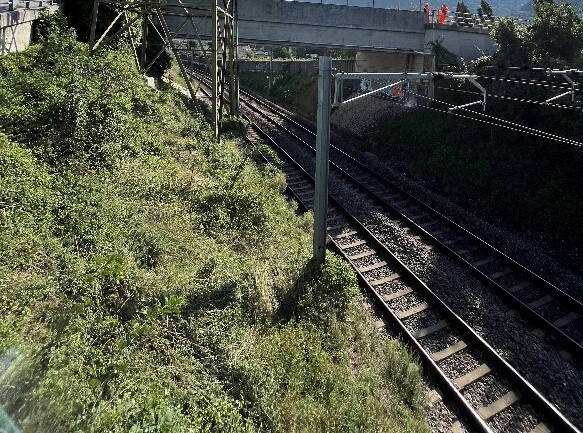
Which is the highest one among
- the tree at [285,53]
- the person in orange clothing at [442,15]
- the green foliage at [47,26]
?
the person in orange clothing at [442,15]

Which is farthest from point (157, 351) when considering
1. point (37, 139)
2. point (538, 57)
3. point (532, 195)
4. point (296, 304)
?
point (538, 57)

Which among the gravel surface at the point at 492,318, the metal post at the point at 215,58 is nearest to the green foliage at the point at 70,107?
the metal post at the point at 215,58

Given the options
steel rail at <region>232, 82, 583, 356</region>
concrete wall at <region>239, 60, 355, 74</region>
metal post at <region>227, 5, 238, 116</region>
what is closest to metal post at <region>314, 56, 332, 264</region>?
steel rail at <region>232, 82, 583, 356</region>

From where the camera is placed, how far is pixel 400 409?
22.6 ft

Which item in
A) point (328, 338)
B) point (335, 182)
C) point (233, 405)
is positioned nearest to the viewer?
point (233, 405)

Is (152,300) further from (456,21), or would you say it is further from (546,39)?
(456,21)

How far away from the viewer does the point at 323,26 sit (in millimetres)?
25594

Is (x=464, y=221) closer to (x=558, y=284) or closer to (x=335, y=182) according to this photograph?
(x=558, y=284)

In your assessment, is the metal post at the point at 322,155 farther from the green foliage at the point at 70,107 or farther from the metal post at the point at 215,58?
the metal post at the point at 215,58

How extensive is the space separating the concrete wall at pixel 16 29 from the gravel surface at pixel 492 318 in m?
13.0

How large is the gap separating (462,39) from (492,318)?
904 inches

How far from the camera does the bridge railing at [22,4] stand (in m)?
14.2

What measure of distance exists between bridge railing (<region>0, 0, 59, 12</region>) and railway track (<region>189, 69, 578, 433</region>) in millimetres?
13195

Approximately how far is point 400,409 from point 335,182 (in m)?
11.8
